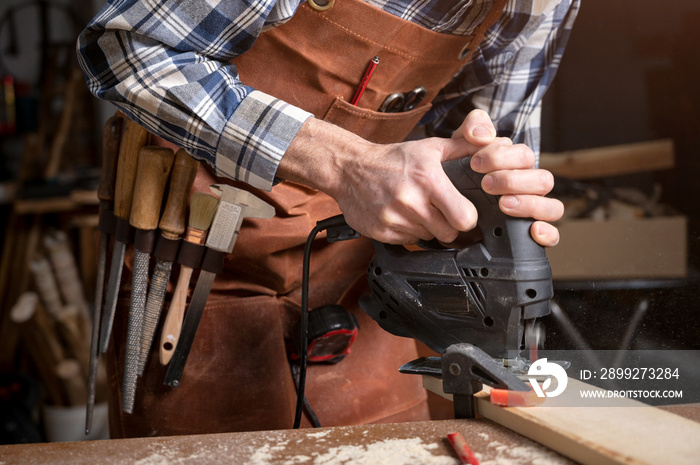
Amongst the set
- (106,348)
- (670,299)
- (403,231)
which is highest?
(403,231)

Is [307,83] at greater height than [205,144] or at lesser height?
greater

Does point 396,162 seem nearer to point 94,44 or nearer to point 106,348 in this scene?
point 94,44

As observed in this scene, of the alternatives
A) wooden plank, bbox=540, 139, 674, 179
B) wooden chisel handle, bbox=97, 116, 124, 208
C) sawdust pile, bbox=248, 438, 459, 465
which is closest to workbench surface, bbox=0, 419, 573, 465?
sawdust pile, bbox=248, 438, 459, 465

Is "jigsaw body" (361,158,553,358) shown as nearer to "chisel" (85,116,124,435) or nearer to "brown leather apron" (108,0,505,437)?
"brown leather apron" (108,0,505,437)

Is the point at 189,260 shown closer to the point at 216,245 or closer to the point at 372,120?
the point at 216,245

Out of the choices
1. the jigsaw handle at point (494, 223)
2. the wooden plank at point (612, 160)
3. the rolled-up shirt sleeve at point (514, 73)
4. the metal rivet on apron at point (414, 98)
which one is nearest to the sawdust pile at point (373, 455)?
the jigsaw handle at point (494, 223)

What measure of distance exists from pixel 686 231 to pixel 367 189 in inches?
30.0

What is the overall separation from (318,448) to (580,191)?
1892 millimetres

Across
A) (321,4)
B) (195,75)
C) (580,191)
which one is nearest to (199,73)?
(195,75)

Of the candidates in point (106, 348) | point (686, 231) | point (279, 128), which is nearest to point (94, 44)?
point (279, 128)

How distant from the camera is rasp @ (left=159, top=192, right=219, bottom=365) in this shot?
103 cm

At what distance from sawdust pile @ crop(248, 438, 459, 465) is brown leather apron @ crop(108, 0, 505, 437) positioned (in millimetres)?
426

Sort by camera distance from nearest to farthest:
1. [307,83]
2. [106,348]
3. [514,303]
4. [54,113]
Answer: [514,303] → [307,83] → [106,348] → [54,113]

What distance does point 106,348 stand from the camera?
1.14m
